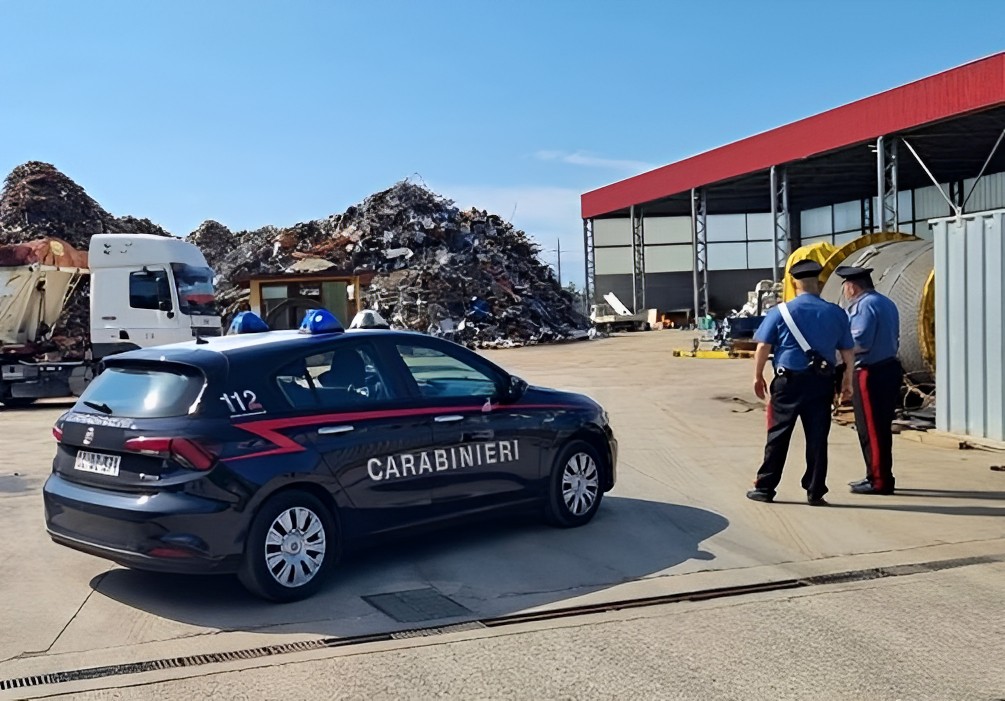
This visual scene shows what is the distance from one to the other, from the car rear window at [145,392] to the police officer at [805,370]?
4.60 metres

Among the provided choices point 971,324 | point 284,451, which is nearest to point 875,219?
point 971,324

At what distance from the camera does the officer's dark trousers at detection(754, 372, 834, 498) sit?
8289mm

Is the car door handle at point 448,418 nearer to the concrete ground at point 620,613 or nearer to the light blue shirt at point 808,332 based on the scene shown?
the concrete ground at point 620,613

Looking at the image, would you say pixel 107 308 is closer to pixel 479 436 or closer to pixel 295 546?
pixel 479 436

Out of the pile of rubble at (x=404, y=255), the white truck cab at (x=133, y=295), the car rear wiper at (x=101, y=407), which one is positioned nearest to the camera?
the car rear wiper at (x=101, y=407)

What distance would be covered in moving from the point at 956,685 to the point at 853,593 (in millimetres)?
1486

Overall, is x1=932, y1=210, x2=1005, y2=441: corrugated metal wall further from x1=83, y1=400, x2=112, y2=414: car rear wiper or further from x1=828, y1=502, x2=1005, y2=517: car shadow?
x1=83, y1=400, x2=112, y2=414: car rear wiper

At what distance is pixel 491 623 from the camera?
18.4 ft

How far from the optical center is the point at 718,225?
51.5 metres

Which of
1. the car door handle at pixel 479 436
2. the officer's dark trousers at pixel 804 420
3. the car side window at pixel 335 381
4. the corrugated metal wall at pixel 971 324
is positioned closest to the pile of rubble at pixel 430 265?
the corrugated metal wall at pixel 971 324

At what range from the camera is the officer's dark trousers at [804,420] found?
8.29 metres

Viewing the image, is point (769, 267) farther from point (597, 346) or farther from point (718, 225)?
point (597, 346)

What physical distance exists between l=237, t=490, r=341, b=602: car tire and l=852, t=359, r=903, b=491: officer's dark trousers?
200 inches

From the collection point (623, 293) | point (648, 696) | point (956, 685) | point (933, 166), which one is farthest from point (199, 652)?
point (623, 293)
